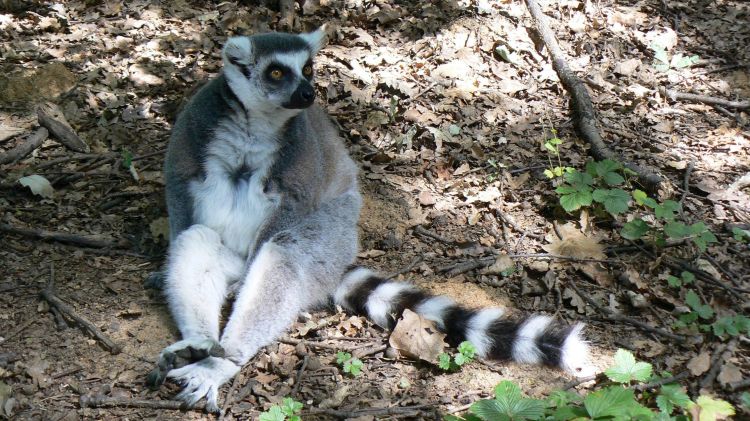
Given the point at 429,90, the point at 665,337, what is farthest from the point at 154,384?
the point at 429,90

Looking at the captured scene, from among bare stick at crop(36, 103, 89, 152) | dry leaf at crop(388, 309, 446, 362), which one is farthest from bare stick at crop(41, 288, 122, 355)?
bare stick at crop(36, 103, 89, 152)

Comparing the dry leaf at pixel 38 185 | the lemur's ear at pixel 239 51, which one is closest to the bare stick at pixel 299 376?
the lemur's ear at pixel 239 51

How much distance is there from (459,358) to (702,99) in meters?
3.77

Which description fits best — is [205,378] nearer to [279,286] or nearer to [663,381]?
[279,286]

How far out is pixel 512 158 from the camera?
17.5 ft

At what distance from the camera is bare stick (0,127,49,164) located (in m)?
4.94

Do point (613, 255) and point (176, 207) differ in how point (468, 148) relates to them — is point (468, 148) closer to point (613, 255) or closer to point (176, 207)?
point (613, 255)

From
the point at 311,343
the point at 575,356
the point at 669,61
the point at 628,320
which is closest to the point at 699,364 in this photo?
the point at 628,320

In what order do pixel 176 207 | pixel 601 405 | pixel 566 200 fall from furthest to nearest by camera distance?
1. pixel 566 200
2. pixel 176 207
3. pixel 601 405

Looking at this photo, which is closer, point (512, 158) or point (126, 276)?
point (126, 276)

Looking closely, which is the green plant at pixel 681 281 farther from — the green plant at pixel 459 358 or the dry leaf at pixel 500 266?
the green plant at pixel 459 358

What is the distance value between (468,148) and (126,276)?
9.30 ft

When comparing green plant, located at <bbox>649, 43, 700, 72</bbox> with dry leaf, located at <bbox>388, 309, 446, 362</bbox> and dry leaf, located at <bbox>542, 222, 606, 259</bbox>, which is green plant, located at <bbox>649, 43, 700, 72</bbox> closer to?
dry leaf, located at <bbox>542, 222, 606, 259</bbox>

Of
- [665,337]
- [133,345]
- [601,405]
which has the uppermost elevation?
[601,405]
